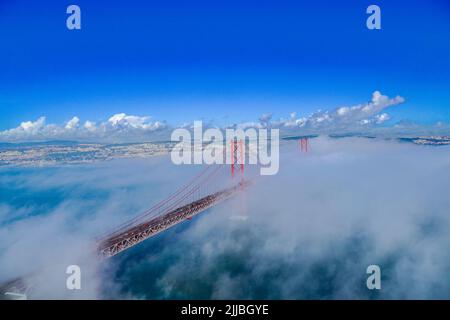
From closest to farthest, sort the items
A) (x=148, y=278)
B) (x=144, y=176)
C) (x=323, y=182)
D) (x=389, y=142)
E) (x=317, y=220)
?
(x=148, y=278) → (x=317, y=220) → (x=323, y=182) → (x=389, y=142) → (x=144, y=176)

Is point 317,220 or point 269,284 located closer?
point 269,284

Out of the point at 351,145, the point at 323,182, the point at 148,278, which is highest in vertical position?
the point at 351,145
